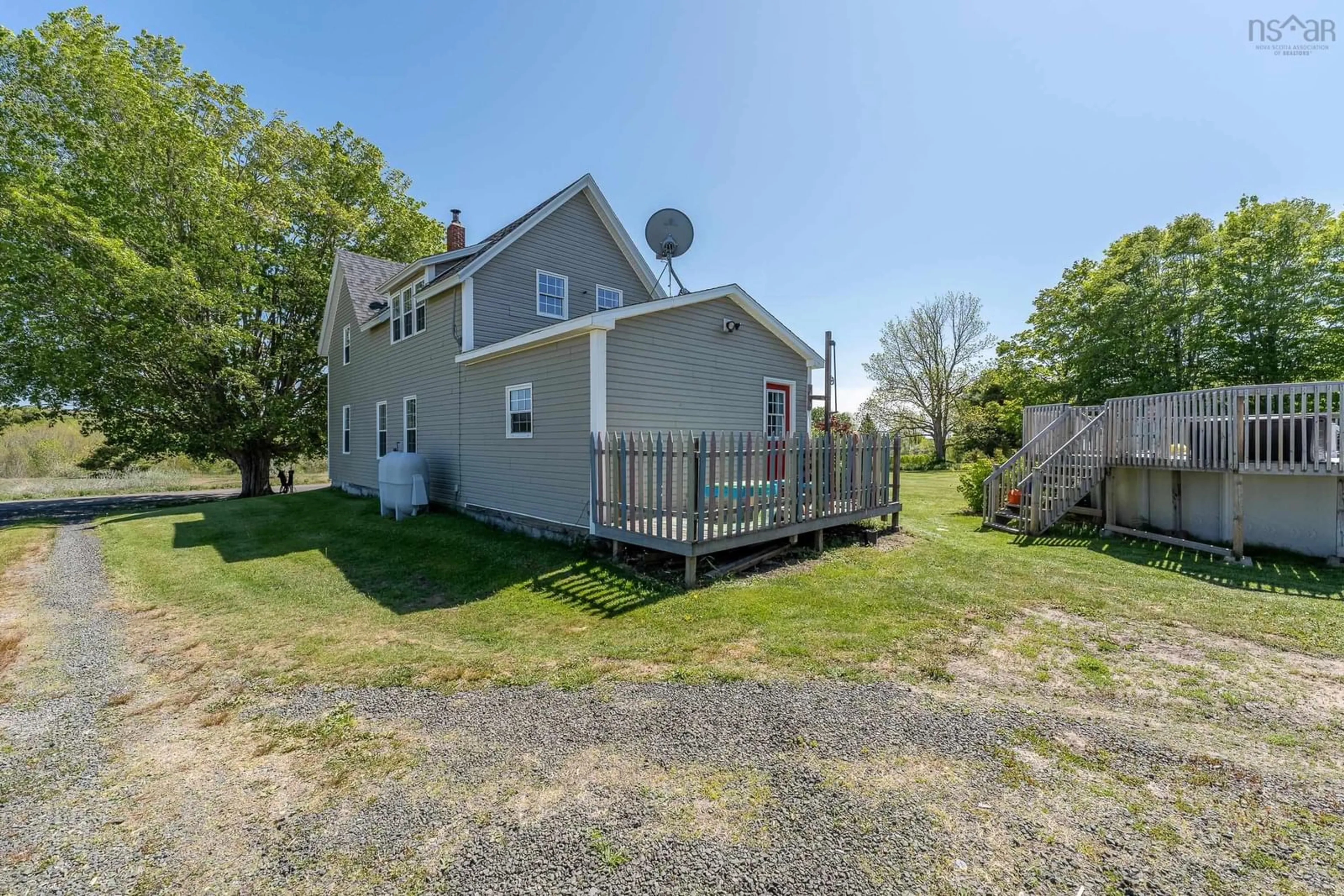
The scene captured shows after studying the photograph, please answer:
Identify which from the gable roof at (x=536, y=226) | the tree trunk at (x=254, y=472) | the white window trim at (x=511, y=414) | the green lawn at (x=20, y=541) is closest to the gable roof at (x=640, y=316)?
the white window trim at (x=511, y=414)

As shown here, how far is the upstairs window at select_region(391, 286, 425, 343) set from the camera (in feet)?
40.6

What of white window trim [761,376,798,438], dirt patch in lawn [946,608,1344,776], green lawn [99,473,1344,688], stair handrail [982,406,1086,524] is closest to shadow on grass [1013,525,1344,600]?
green lawn [99,473,1344,688]

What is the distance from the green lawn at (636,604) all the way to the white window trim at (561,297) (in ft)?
17.0

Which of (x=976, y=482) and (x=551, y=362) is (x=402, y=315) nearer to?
(x=551, y=362)

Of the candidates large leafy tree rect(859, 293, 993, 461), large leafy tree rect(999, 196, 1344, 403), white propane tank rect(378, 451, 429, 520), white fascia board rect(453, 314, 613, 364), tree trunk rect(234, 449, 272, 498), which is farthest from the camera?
large leafy tree rect(859, 293, 993, 461)

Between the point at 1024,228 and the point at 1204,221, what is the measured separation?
11.1m

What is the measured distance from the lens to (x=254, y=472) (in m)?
19.1

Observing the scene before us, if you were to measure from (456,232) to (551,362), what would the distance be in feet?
29.6

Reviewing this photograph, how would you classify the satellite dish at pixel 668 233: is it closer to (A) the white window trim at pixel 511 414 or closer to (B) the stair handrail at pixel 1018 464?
(A) the white window trim at pixel 511 414

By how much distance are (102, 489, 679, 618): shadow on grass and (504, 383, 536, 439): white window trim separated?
179 cm

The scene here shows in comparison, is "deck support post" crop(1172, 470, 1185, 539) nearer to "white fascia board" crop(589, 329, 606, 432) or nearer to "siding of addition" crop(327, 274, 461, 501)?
"white fascia board" crop(589, 329, 606, 432)

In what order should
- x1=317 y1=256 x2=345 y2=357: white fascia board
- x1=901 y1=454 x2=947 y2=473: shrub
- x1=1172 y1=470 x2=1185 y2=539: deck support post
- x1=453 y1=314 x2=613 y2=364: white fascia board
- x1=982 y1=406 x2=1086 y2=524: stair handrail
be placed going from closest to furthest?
x1=453 y1=314 x2=613 y2=364: white fascia board < x1=1172 y1=470 x2=1185 y2=539: deck support post < x1=982 y1=406 x2=1086 y2=524: stair handrail < x1=317 y1=256 x2=345 y2=357: white fascia board < x1=901 y1=454 x2=947 y2=473: shrub

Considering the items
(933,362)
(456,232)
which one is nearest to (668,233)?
(456,232)

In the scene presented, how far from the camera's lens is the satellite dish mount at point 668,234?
10836mm
